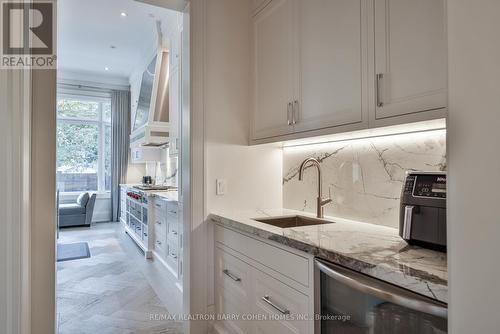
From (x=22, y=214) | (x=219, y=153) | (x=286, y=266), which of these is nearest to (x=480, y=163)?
(x=286, y=266)

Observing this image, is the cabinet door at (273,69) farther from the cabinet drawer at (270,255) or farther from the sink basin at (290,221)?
the cabinet drawer at (270,255)

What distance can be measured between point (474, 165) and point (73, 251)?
16.2ft

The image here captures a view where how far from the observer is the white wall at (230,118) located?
2.05 m

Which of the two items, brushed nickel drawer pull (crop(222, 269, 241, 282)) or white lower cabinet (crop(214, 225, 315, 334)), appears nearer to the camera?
white lower cabinet (crop(214, 225, 315, 334))

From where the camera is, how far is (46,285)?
146 centimetres

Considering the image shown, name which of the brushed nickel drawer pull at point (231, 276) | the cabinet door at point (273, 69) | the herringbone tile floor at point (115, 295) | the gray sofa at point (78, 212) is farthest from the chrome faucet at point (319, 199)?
Answer: the gray sofa at point (78, 212)

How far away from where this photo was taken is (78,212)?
604 cm

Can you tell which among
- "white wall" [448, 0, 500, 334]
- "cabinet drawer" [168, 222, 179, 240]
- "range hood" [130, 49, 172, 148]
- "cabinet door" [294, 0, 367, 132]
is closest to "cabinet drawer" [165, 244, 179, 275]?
"cabinet drawer" [168, 222, 179, 240]

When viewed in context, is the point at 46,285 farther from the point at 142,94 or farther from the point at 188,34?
the point at 142,94

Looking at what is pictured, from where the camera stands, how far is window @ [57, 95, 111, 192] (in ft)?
21.7

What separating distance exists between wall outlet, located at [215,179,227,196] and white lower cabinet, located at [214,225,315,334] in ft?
0.81

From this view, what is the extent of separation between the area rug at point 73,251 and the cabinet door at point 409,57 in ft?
14.0

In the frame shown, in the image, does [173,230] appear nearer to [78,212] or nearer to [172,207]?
[172,207]

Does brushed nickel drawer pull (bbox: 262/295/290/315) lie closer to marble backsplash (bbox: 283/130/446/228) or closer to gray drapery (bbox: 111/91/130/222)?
marble backsplash (bbox: 283/130/446/228)
